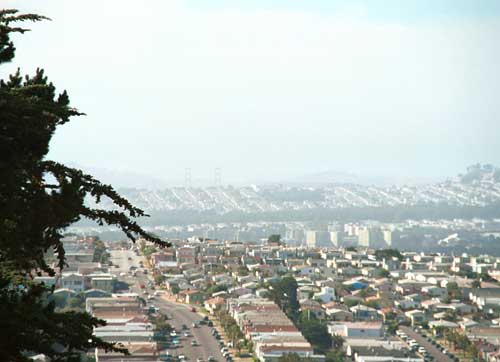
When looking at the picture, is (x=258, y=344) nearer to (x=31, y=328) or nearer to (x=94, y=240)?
(x=31, y=328)

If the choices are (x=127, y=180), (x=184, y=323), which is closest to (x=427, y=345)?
(x=184, y=323)

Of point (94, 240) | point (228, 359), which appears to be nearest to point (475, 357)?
point (228, 359)

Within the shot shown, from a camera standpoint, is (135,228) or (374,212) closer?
(135,228)

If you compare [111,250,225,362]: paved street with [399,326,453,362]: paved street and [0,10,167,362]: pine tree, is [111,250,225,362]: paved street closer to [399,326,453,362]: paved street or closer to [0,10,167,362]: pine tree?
[399,326,453,362]: paved street

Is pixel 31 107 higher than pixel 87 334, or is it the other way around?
pixel 31 107

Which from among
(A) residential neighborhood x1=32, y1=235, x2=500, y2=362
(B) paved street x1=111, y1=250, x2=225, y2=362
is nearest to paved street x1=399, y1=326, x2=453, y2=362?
(A) residential neighborhood x1=32, y1=235, x2=500, y2=362

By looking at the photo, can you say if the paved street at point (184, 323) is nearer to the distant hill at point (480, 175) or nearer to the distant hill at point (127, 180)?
the distant hill at point (480, 175)
